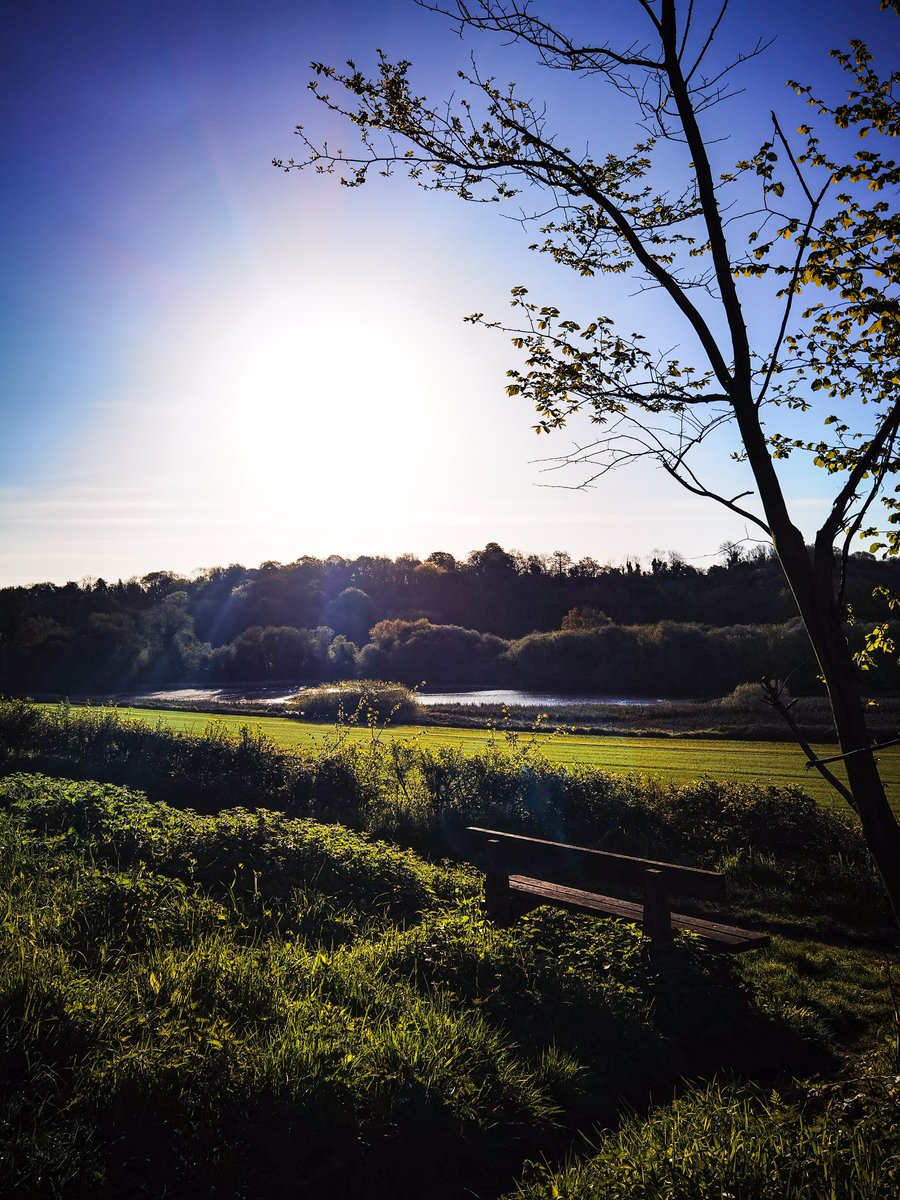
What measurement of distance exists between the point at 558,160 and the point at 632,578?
68.5 meters

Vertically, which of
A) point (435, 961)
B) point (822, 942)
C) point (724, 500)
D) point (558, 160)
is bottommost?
point (822, 942)

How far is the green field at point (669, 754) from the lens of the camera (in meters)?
14.9

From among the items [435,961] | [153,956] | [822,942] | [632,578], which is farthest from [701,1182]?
[632,578]

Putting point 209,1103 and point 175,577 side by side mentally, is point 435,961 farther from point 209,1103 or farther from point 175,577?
point 175,577

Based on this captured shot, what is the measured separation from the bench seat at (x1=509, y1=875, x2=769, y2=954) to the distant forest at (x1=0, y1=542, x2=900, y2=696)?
2677 centimetres

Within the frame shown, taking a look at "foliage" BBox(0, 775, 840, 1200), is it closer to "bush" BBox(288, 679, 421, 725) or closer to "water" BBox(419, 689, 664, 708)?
"bush" BBox(288, 679, 421, 725)

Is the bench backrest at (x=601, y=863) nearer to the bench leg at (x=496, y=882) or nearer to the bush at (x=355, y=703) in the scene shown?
the bench leg at (x=496, y=882)

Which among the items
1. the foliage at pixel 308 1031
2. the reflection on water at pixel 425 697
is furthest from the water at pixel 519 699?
the foliage at pixel 308 1031

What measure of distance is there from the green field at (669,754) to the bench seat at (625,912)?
6617mm

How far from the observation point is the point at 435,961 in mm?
5848

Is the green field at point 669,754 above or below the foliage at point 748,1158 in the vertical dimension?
below

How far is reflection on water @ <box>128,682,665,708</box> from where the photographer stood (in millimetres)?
40938

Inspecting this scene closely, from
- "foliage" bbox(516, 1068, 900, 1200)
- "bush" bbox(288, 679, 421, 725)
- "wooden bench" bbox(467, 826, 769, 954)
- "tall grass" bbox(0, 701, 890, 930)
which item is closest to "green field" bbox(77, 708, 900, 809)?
"tall grass" bbox(0, 701, 890, 930)

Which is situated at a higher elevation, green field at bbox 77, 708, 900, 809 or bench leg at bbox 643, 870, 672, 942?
bench leg at bbox 643, 870, 672, 942
